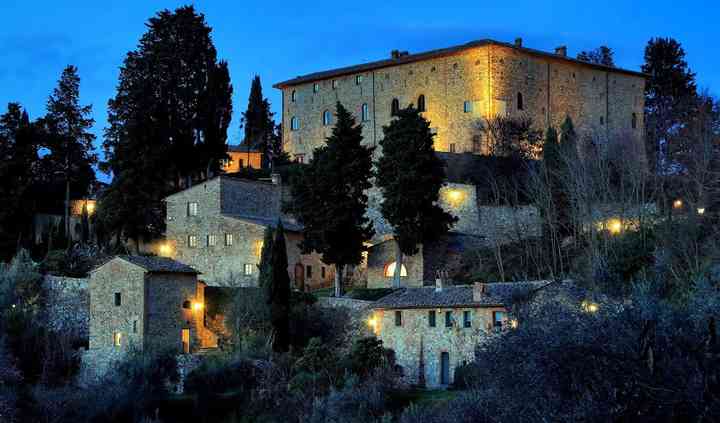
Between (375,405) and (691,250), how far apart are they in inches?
474

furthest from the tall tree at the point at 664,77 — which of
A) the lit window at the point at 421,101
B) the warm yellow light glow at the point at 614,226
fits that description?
the warm yellow light glow at the point at 614,226

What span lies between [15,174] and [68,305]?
11712 millimetres

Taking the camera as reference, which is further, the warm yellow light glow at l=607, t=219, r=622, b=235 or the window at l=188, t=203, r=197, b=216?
the window at l=188, t=203, r=197, b=216

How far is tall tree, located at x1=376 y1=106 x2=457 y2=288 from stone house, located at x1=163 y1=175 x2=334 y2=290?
15.7 feet

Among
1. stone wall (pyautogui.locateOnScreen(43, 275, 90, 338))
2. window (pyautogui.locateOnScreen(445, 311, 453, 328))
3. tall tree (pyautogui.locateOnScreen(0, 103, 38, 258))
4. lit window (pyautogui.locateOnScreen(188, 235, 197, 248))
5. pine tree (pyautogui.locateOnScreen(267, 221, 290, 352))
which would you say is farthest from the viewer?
tall tree (pyautogui.locateOnScreen(0, 103, 38, 258))

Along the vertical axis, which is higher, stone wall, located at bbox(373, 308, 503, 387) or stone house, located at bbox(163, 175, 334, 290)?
stone house, located at bbox(163, 175, 334, 290)

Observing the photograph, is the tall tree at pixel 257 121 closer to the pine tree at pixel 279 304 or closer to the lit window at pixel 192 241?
the lit window at pixel 192 241

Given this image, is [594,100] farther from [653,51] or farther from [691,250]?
[691,250]

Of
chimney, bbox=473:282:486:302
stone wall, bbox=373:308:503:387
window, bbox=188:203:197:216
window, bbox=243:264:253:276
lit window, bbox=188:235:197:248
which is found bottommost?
stone wall, bbox=373:308:503:387

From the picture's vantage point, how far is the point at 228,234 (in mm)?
44531

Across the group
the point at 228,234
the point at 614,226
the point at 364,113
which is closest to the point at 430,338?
the point at 614,226

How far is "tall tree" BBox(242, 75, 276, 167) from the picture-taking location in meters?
72.1

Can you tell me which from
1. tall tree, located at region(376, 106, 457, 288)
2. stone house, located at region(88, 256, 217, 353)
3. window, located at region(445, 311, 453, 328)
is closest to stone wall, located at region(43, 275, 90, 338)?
stone house, located at region(88, 256, 217, 353)

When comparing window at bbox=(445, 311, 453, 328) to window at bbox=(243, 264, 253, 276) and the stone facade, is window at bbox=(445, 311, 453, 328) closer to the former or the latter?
window at bbox=(243, 264, 253, 276)
